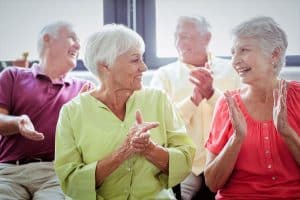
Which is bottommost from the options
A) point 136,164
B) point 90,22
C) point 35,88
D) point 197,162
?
point 197,162

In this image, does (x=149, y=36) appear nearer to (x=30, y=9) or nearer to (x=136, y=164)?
(x=30, y=9)

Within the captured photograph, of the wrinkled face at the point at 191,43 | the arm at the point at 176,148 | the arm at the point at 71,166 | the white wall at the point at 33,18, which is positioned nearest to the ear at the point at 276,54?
the arm at the point at 176,148

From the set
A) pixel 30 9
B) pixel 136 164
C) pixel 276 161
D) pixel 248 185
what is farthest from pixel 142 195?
pixel 30 9

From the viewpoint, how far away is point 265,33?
1660 mm

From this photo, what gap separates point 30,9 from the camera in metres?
3.03

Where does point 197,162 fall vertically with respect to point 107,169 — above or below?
below

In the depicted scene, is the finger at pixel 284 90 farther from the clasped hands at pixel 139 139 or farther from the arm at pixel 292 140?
the clasped hands at pixel 139 139

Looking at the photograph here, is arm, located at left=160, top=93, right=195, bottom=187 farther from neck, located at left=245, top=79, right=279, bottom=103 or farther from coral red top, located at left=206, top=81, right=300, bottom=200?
neck, located at left=245, top=79, right=279, bottom=103

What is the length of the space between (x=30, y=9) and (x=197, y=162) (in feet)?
5.71

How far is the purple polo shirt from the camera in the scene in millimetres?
2051

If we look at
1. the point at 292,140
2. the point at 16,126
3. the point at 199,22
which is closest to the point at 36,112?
the point at 16,126

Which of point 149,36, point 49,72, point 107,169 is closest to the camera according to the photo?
point 107,169

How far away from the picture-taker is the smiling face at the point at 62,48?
2.24 meters

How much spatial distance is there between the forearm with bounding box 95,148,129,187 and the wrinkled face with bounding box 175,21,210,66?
98cm
